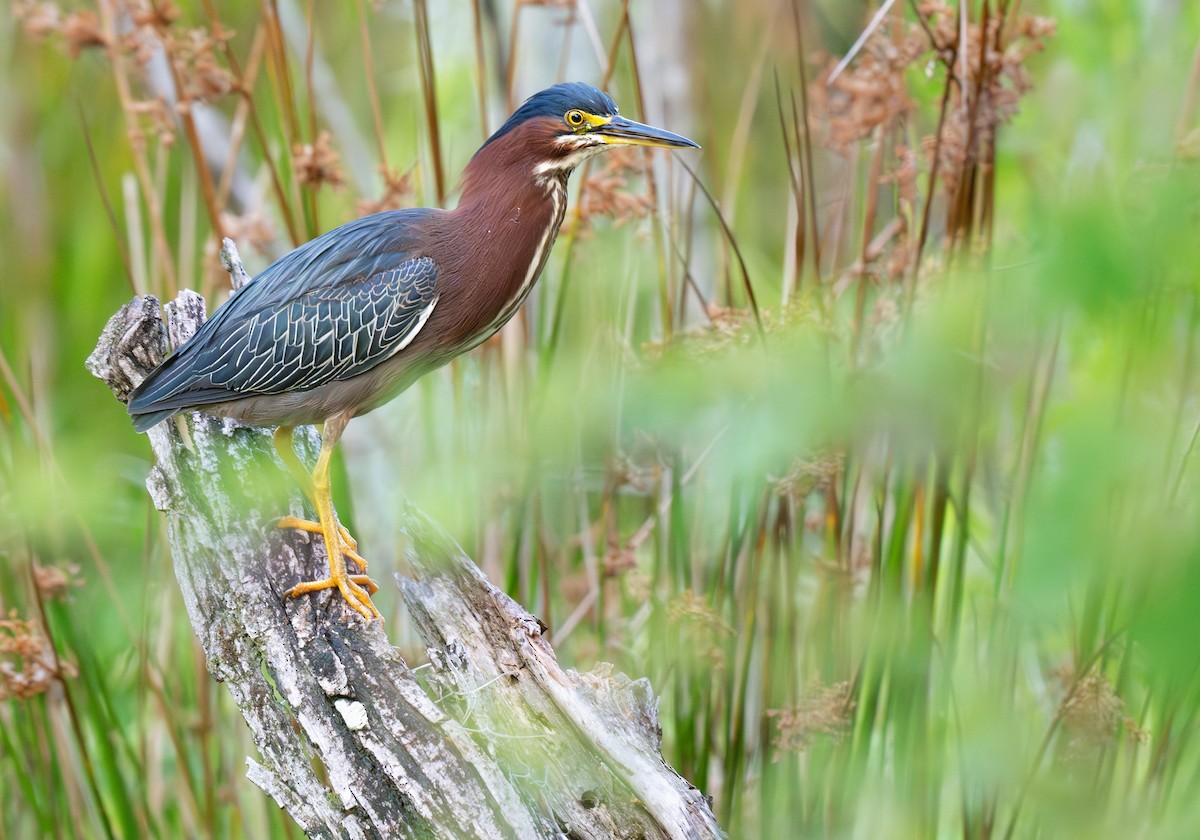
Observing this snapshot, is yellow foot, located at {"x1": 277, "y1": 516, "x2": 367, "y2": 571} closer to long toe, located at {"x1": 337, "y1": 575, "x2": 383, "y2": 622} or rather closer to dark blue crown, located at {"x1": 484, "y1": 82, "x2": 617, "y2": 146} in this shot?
long toe, located at {"x1": 337, "y1": 575, "x2": 383, "y2": 622}

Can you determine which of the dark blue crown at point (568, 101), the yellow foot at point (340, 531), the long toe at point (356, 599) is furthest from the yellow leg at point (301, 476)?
the dark blue crown at point (568, 101)

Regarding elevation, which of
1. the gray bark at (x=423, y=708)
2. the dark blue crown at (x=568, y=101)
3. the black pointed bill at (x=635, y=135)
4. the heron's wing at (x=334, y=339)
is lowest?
the gray bark at (x=423, y=708)

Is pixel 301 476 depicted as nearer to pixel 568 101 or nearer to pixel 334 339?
pixel 334 339

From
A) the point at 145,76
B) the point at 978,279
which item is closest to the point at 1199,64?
the point at 978,279

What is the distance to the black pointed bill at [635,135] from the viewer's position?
2.07 m

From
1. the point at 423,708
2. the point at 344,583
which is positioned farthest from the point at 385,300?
the point at 423,708

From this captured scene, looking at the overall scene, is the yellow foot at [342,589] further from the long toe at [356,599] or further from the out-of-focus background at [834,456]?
the out-of-focus background at [834,456]

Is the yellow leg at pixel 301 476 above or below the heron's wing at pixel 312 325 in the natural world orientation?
below

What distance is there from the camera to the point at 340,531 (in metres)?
2.32

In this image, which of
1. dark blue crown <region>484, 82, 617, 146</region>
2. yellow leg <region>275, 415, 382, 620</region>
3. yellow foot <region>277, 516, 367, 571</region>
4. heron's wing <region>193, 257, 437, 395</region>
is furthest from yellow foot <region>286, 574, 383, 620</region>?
dark blue crown <region>484, 82, 617, 146</region>

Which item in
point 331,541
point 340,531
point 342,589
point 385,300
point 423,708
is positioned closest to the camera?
point 423,708

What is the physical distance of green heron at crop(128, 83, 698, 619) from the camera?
2.14m

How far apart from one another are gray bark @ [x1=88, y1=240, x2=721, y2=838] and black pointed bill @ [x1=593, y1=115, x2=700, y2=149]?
0.87 meters

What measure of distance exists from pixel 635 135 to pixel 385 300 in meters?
0.62
